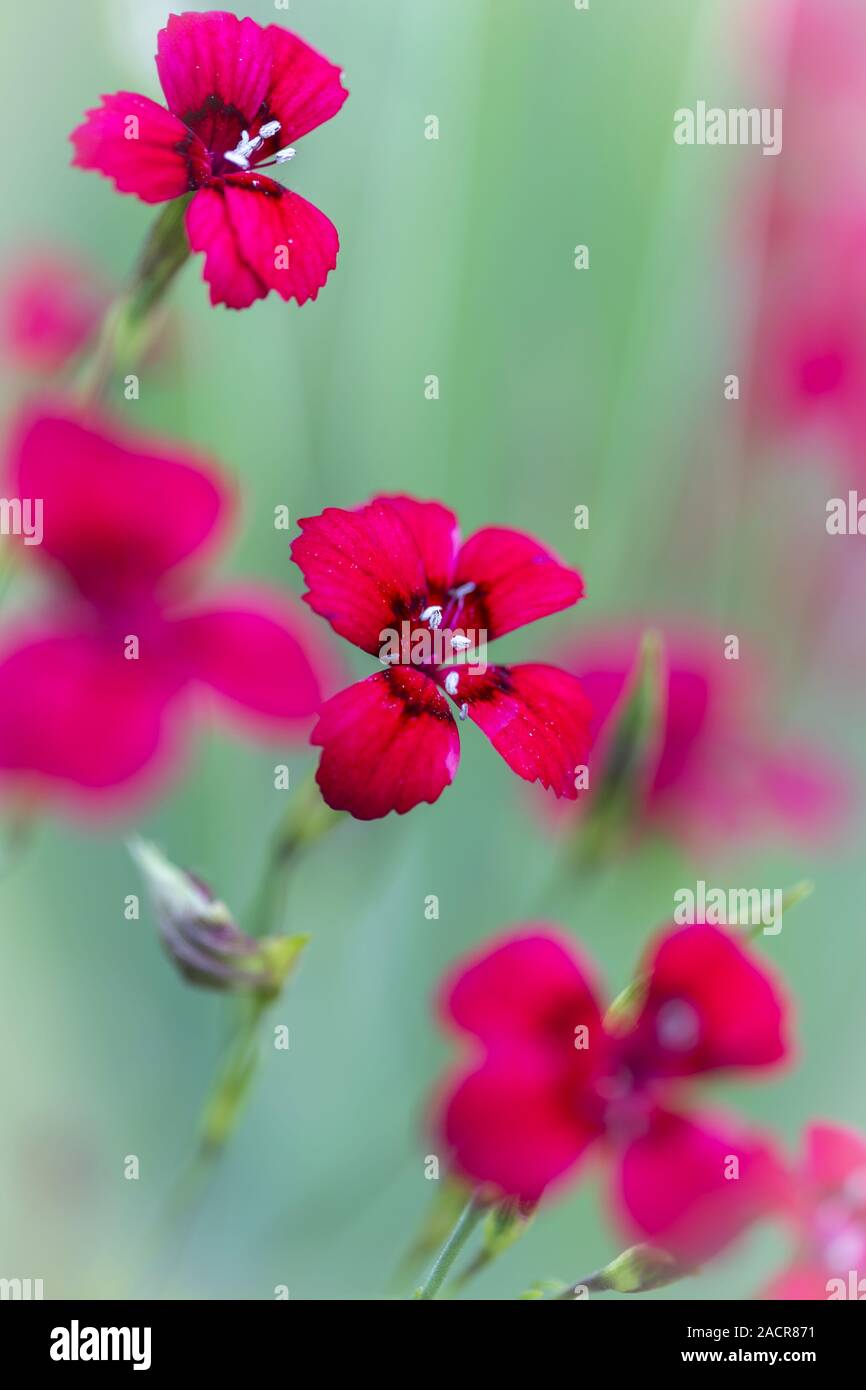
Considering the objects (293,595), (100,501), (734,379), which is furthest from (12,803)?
(734,379)

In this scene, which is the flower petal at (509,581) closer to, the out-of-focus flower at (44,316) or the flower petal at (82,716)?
the flower petal at (82,716)

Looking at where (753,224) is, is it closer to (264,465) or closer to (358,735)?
(264,465)

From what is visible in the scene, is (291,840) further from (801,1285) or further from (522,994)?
(801,1285)

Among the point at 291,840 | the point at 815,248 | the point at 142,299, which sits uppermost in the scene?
the point at 815,248

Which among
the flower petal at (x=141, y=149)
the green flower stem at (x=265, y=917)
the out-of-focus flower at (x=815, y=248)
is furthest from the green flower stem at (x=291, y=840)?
the out-of-focus flower at (x=815, y=248)

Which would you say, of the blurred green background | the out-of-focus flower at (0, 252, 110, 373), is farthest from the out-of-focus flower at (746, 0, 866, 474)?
the out-of-focus flower at (0, 252, 110, 373)

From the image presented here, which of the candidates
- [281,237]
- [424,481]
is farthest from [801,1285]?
[424,481]
